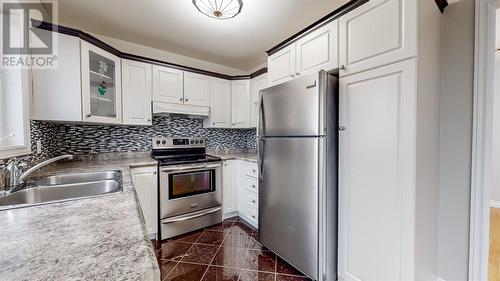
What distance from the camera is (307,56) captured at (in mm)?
1796

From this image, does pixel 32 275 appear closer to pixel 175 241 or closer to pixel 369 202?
pixel 369 202

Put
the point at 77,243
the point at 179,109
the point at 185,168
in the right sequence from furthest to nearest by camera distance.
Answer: the point at 179,109
the point at 185,168
the point at 77,243

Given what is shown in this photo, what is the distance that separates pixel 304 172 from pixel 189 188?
151 cm

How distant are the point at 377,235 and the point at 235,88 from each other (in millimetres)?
2650

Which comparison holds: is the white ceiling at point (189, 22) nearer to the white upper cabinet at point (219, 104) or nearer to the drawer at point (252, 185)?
the white upper cabinet at point (219, 104)

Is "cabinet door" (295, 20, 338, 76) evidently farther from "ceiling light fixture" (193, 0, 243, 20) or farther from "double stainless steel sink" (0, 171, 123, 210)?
"double stainless steel sink" (0, 171, 123, 210)

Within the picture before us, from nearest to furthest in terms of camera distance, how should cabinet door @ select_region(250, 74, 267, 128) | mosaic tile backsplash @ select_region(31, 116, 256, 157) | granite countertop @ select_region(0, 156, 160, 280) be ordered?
1. granite countertop @ select_region(0, 156, 160, 280)
2. mosaic tile backsplash @ select_region(31, 116, 256, 157)
3. cabinet door @ select_region(250, 74, 267, 128)

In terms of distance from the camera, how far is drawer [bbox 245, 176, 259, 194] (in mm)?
2547

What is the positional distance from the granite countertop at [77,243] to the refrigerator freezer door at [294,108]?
1.26m

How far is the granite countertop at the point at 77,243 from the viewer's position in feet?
1.49

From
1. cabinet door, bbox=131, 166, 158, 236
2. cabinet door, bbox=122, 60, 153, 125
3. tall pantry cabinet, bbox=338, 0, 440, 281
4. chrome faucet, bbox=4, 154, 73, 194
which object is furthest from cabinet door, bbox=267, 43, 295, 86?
chrome faucet, bbox=4, 154, 73, 194

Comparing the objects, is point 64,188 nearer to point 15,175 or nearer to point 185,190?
point 15,175

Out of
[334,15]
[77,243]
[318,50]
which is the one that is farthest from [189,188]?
[334,15]

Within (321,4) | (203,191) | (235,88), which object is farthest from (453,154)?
(235,88)
